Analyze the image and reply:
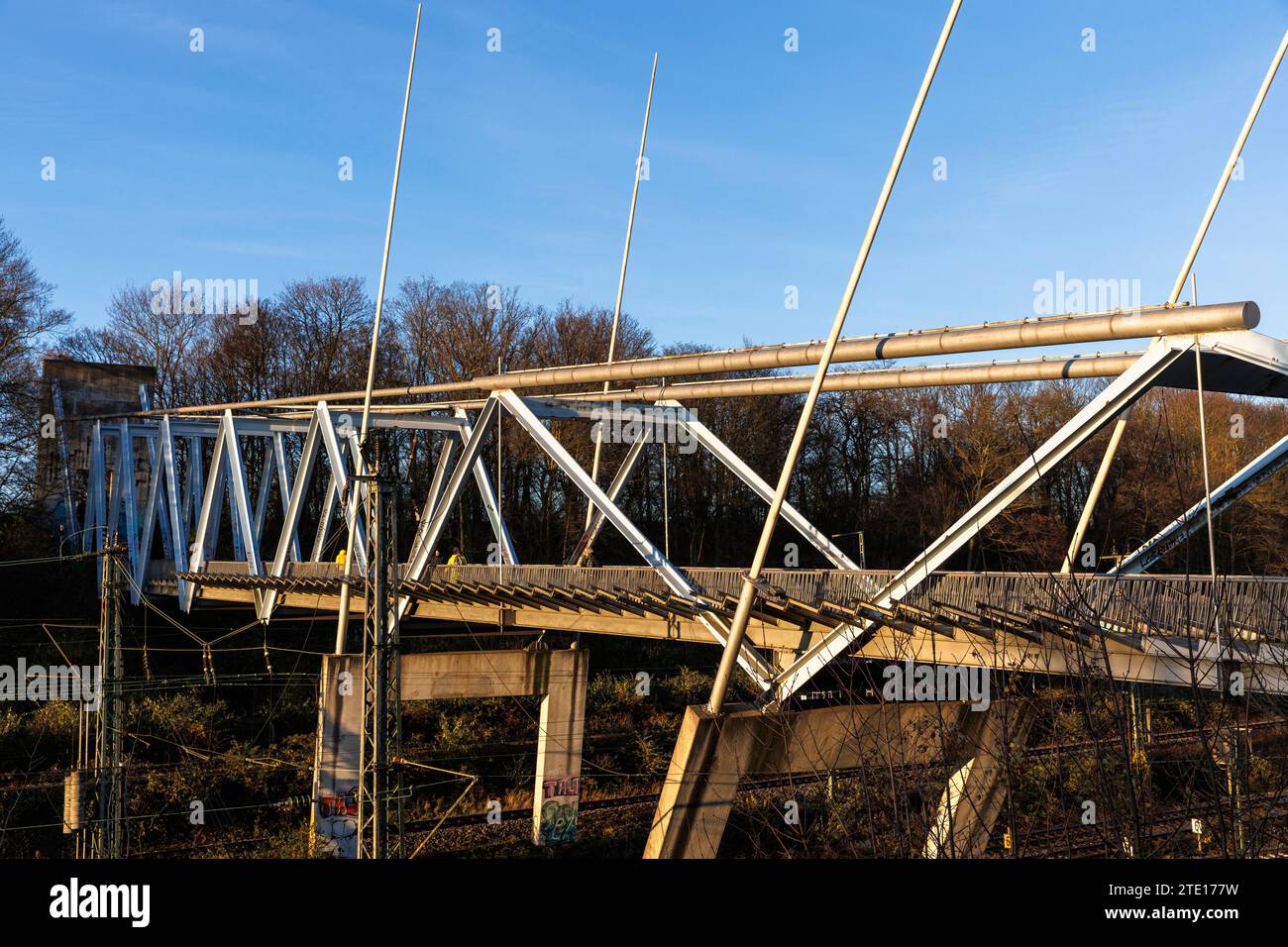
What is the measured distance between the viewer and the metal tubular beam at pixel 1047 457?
13.4 m

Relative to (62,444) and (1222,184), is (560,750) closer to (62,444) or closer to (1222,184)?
(1222,184)

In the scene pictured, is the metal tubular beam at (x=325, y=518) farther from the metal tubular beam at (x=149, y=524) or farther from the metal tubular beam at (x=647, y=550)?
the metal tubular beam at (x=647, y=550)

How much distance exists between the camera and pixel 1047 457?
13.4 metres

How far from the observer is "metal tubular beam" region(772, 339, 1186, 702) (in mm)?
13352

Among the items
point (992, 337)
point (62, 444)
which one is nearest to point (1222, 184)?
point (992, 337)

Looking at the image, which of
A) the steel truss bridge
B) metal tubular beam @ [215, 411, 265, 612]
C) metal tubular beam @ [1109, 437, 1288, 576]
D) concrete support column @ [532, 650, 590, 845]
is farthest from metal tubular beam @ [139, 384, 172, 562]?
metal tubular beam @ [1109, 437, 1288, 576]

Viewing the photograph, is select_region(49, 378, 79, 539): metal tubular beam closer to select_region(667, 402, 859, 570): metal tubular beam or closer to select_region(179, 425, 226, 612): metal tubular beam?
select_region(179, 425, 226, 612): metal tubular beam

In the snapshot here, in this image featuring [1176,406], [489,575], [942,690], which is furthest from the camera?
[1176,406]

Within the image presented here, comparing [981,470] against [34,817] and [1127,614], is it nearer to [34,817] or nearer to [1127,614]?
[1127,614]

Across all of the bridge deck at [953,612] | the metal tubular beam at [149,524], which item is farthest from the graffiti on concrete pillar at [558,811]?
the metal tubular beam at [149,524]
